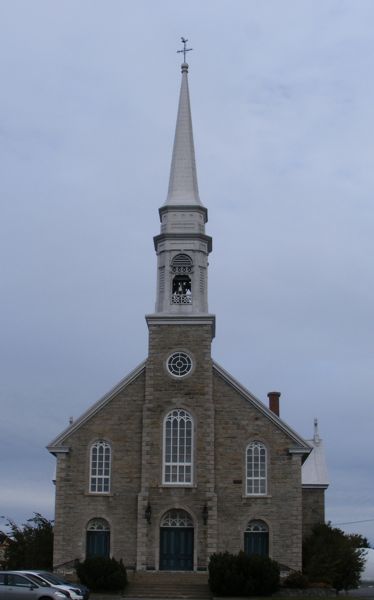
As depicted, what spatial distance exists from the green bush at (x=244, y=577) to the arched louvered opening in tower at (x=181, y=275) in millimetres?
12145

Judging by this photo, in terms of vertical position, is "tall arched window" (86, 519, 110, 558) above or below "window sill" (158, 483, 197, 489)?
below

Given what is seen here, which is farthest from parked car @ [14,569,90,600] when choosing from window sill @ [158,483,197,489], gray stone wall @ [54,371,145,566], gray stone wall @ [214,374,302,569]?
gray stone wall @ [214,374,302,569]

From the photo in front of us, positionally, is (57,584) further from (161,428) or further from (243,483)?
(243,483)

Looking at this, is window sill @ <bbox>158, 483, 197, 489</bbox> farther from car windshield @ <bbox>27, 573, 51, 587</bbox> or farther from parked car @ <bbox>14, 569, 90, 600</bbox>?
car windshield @ <bbox>27, 573, 51, 587</bbox>

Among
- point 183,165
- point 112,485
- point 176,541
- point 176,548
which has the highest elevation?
point 183,165

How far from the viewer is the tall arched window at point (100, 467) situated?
40.4m

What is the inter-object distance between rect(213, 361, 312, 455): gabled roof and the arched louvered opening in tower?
11.0 ft

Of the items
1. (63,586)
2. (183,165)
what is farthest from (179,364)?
(63,586)

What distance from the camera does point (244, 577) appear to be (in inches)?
1387

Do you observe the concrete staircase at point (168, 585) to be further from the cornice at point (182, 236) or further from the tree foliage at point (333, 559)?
the cornice at point (182, 236)

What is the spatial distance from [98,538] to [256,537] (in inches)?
264

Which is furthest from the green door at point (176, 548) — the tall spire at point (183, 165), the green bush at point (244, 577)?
the tall spire at point (183, 165)

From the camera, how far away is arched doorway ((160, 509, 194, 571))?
3912cm

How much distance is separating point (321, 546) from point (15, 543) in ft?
45.0
